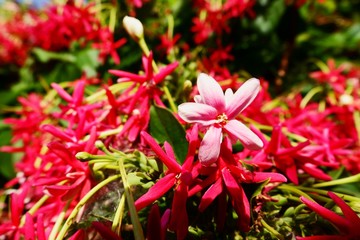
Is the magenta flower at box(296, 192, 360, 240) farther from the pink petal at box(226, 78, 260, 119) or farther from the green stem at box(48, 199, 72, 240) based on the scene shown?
the green stem at box(48, 199, 72, 240)

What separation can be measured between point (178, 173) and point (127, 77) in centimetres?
21

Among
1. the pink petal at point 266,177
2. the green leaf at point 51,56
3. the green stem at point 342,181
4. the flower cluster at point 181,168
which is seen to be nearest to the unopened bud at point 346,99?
the flower cluster at point 181,168

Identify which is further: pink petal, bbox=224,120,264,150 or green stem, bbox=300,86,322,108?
green stem, bbox=300,86,322,108

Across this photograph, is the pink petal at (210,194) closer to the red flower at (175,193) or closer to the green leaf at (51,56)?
the red flower at (175,193)

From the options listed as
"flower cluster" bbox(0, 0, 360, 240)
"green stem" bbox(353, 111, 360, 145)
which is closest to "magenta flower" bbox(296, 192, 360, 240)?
"flower cluster" bbox(0, 0, 360, 240)

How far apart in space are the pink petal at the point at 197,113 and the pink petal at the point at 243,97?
19 mm

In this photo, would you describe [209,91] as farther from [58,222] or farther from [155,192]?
[58,222]

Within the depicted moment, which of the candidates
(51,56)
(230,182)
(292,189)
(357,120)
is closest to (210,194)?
(230,182)

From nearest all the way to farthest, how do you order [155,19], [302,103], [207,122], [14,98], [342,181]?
1. [207,122]
2. [342,181]
3. [302,103]
4. [155,19]
5. [14,98]

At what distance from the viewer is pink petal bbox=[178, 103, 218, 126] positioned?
0.34 m

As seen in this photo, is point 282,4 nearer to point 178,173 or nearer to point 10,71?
point 178,173

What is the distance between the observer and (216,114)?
356 mm

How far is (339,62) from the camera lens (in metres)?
1.04

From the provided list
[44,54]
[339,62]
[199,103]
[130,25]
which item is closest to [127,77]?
[130,25]
